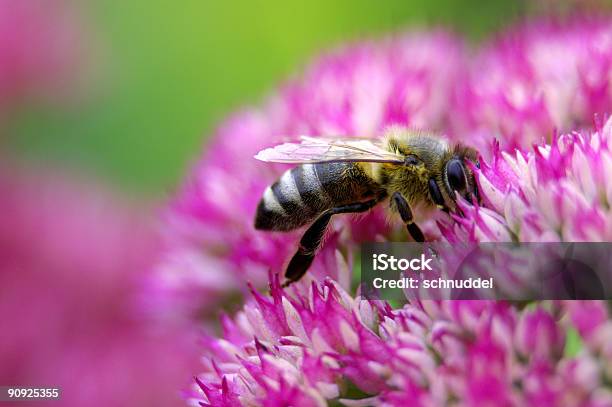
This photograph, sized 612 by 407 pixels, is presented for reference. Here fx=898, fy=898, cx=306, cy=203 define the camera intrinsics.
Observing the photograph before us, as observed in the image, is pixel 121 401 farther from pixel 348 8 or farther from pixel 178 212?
pixel 348 8

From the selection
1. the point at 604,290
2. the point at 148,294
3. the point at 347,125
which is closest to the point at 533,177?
the point at 604,290

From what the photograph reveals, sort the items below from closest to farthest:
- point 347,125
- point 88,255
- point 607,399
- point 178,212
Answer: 1. point 607,399
2. point 347,125
3. point 178,212
4. point 88,255

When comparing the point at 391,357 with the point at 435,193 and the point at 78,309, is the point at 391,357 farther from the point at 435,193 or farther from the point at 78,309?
the point at 78,309

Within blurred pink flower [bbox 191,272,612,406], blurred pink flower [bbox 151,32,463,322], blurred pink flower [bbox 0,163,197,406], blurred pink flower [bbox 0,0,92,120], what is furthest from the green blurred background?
blurred pink flower [bbox 191,272,612,406]

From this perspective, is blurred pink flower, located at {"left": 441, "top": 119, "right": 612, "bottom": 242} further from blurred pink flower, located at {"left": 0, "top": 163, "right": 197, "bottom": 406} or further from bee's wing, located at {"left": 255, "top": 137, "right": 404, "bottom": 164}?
blurred pink flower, located at {"left": 0, "top": 163, "right": 197, "bottom": 406}

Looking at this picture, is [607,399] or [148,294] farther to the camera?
[148,294]

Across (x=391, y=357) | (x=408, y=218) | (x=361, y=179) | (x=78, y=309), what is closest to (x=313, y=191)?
(x=361, y=179)
